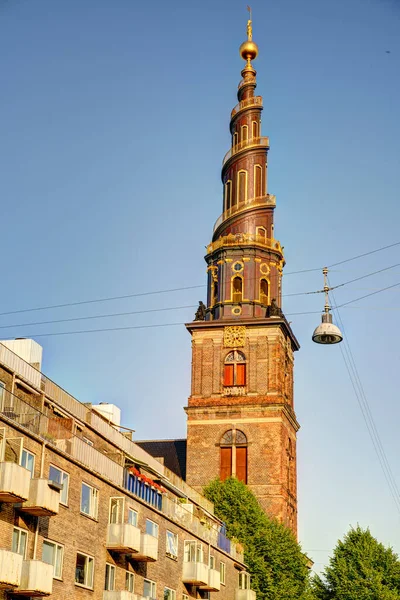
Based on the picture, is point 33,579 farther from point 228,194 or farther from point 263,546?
point 228,194

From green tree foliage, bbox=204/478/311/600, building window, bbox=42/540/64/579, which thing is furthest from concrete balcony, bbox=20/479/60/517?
green tree foliage, bbox=204/478/311/600

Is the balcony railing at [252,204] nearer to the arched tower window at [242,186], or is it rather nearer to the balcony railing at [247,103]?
the arched tower window at [242,186]

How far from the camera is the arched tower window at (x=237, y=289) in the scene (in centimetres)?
8694

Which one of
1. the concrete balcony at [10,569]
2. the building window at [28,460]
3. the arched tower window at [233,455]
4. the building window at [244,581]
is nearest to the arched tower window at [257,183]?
the arched tower window at [233,455]

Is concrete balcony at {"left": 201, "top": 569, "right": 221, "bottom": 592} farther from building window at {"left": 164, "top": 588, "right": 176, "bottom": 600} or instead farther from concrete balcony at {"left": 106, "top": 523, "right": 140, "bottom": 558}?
concrete balcony at {"left": 106, "top": 523, "right": 140, "bottom": 558}

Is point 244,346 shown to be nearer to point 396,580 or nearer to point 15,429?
point 396,580

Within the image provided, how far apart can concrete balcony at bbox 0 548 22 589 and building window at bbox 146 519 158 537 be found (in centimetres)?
1290

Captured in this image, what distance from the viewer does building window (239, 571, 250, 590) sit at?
59938 millimetres

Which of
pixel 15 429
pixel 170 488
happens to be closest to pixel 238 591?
pixel 170 488

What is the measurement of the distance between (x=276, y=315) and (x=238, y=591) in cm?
3052

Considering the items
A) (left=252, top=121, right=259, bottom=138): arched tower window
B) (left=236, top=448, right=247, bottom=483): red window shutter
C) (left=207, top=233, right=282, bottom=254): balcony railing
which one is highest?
(left=252, top=121, right=259, bottom=138): arched tower window

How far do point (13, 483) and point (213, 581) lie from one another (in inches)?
833

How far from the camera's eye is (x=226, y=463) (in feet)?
270

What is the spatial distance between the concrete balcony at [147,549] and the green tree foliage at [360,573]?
25.0 metres
